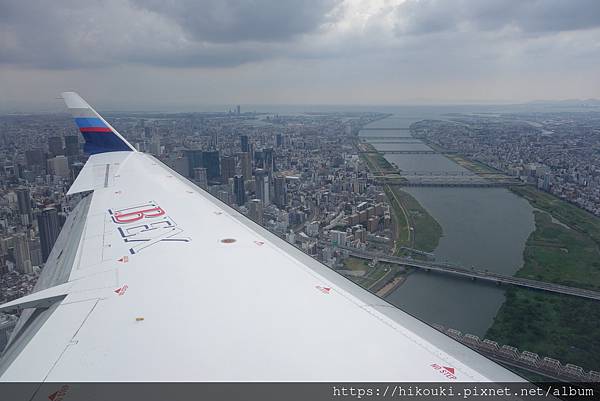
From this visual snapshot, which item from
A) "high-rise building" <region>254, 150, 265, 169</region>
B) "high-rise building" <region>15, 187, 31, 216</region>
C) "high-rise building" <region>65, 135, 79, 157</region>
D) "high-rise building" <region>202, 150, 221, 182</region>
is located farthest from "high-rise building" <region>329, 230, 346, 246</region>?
"high-rise building" <region>254, 150, 265, 169</region>

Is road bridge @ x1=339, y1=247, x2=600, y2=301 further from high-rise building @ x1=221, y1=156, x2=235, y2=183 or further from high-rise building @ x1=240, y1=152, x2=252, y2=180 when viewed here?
high-rise building @ x1=221, y1=156, x2=235, y2=183

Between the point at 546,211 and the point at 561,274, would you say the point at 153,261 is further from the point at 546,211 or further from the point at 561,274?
the point at 546,211

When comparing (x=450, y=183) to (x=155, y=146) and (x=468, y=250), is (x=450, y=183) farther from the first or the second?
(x=155, y=146)

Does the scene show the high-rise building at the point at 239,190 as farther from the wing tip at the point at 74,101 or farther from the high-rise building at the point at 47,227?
the wing tip at the point at 74,101

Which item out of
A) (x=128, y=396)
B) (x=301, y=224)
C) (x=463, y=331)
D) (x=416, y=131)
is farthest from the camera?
(x=416, y=131)

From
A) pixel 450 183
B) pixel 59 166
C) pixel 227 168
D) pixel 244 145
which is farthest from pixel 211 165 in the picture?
pixel 450 183

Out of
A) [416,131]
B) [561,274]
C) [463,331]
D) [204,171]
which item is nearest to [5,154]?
[204,171]
